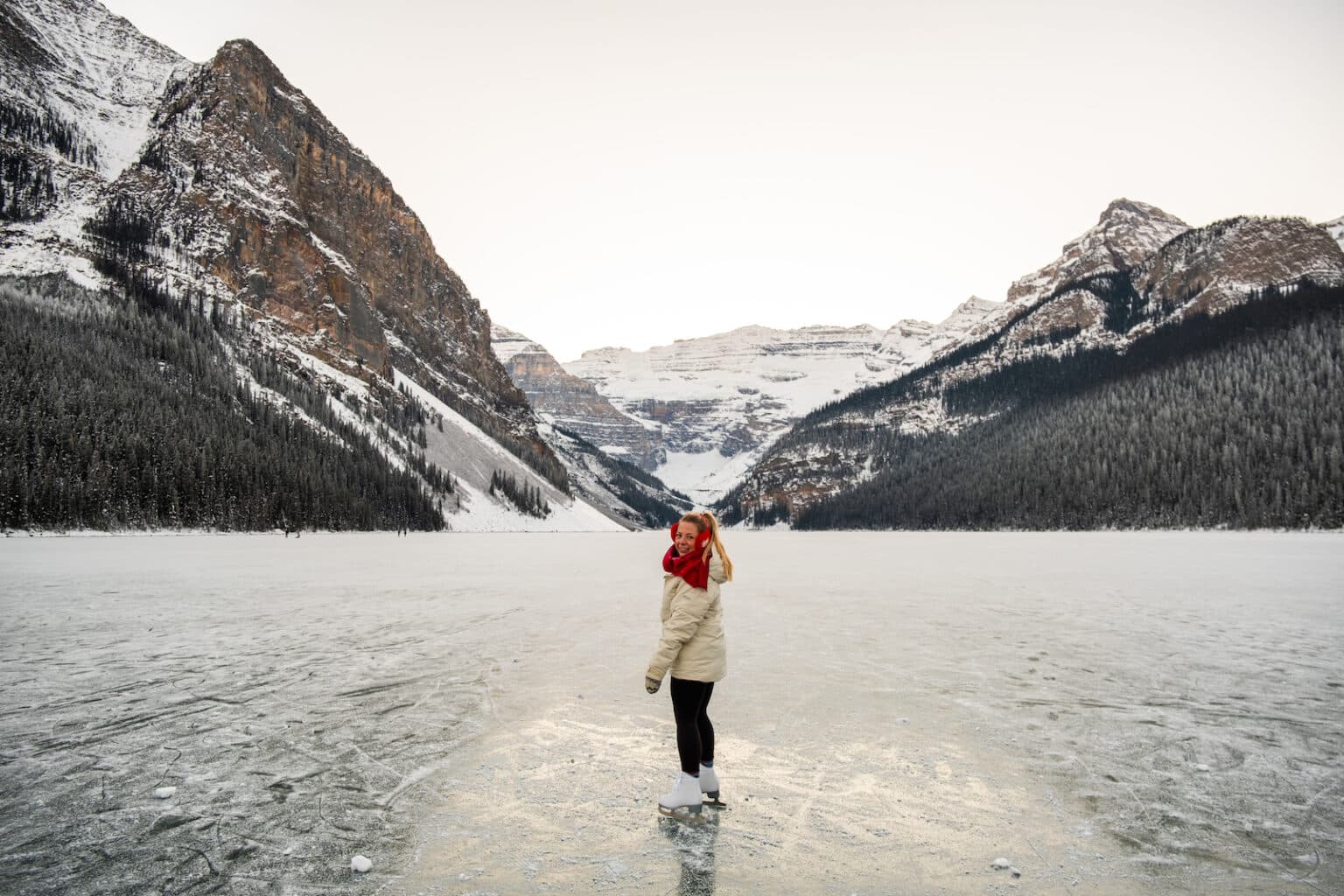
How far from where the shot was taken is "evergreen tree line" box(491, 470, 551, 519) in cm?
13350

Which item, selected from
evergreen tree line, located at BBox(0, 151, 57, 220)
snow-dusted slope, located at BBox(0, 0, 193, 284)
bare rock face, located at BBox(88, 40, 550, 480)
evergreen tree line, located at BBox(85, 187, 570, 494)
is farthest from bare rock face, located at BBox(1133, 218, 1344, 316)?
evergreen tree line, located at BBox(0, 151, 57, 220)

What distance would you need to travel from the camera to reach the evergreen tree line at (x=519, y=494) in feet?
438

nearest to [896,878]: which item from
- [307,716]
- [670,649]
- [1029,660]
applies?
[670,649]

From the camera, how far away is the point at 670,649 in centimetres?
556

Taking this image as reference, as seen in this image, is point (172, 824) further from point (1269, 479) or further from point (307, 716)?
point (1269, 479)

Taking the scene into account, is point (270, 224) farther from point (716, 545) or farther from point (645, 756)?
point (716, 545)

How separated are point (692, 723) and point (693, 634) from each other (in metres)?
0.67

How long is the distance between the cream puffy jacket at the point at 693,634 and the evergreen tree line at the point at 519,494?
130253 mm

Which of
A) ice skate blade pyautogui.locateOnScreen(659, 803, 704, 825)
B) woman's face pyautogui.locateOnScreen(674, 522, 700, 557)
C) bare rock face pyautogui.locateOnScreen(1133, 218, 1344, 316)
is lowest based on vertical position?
ice skate blade pyautogui.locateOnScreen(659, 803, 704, 825)

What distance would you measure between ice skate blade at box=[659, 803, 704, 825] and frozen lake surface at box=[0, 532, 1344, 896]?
0.48 ft

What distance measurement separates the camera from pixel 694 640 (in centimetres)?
569

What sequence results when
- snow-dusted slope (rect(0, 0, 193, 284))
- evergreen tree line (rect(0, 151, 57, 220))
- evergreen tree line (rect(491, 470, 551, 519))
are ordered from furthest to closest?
1. evergreen tree line (rect(491, 470, 551, 519))
2. evergreen tree line (rect(0, 151, 57, 220))
3. snow-dusted slope (rect(0, 0, 193, 284))

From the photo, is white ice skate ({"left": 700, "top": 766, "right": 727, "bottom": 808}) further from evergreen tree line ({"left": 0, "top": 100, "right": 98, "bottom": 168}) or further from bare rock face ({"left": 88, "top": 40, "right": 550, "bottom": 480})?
evergreen tree line ({"left": 0, "top": 100, "right": 98, "bottom": 168})

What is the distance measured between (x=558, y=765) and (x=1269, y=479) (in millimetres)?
108434
